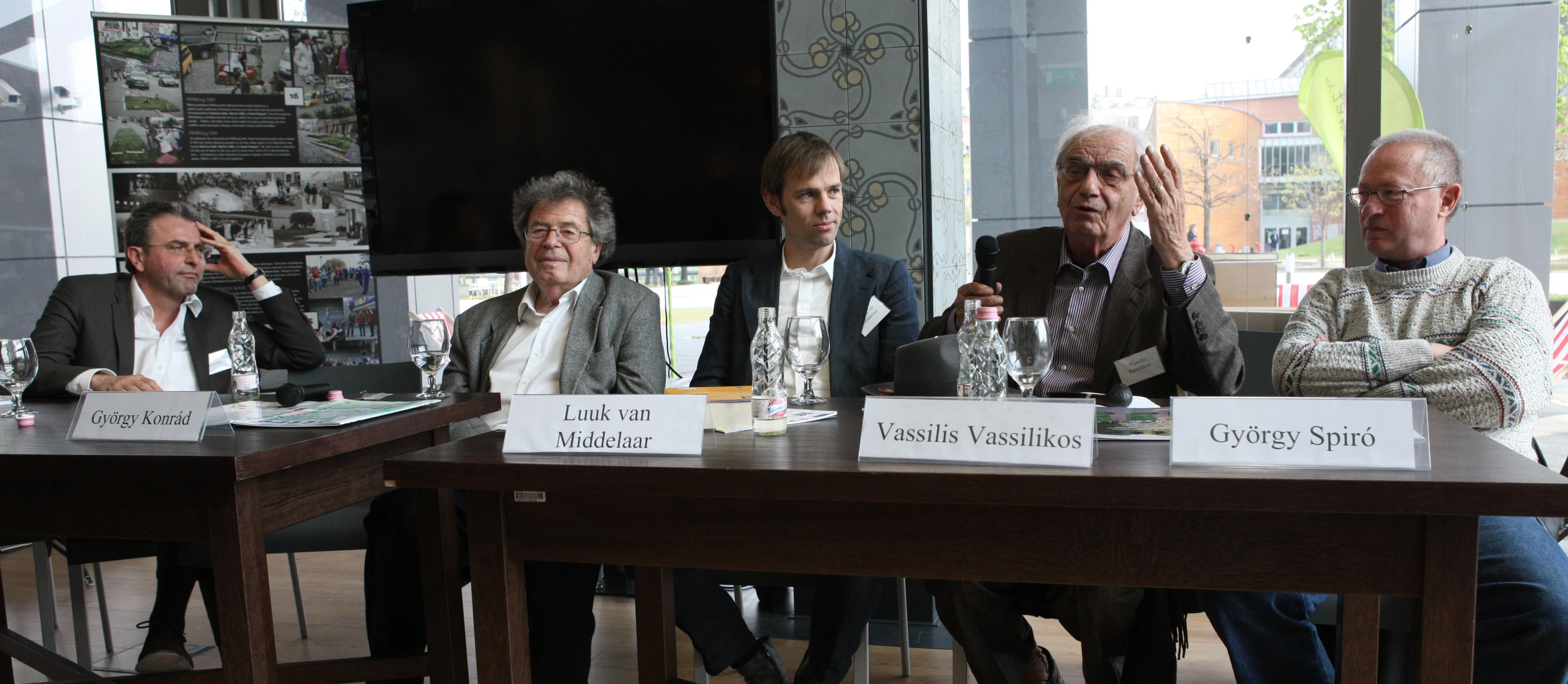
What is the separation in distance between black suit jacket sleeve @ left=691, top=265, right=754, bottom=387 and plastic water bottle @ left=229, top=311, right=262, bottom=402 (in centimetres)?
101

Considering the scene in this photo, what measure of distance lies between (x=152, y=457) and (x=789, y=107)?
192 cm

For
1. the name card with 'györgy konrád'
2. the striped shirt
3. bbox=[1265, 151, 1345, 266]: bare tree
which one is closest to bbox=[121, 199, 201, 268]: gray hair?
the striped shirt

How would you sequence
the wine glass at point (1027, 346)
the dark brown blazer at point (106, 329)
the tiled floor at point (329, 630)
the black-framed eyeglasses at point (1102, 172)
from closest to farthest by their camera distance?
the wine glass at point (1027, 346) < the black-framed eyeglasses at point (1102, 172) < the tiled floor at point (329, 630) < the dark brown blazer at point (106, 329)

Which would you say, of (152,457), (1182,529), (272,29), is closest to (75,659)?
(152,457)

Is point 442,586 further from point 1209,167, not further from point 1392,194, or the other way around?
point 1209,167

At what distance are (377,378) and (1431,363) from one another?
239 cm

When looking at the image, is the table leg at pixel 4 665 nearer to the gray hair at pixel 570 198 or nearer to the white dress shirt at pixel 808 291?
the gray hair at pixel 570 198

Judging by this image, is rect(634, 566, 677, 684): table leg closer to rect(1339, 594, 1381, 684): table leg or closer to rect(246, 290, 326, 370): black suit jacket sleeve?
rect(1339, 594, 1381, 684): table leg

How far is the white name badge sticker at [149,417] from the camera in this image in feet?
5.21

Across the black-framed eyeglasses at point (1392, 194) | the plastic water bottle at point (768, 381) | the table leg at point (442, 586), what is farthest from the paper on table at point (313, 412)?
the black-framed eyeglasses at point (1392, 194)

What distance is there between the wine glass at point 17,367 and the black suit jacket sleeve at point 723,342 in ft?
4.57

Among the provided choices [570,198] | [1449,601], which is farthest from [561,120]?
[1449,601]

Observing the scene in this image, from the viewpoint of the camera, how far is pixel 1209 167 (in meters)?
2.93

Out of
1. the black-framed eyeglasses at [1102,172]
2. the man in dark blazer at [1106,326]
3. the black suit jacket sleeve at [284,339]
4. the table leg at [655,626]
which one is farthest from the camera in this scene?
the black suit jacket sleeve at [284,339]
